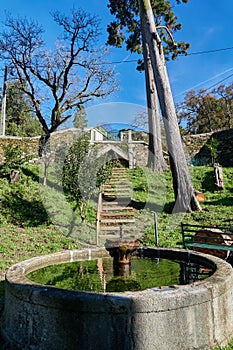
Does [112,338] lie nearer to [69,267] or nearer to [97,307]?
[97,307]

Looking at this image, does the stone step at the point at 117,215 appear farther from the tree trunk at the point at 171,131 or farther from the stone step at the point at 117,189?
the stone step at the point at 117,189

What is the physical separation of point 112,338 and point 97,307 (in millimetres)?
260

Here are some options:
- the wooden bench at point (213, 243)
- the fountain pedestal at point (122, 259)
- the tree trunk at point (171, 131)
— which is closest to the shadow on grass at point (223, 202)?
the tree trunk at point (171, 131)

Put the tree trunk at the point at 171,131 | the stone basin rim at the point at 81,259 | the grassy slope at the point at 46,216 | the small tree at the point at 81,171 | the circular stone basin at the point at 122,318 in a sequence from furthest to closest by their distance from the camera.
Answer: the tree trunk at the point at 171,131, the small tree at the point at 81,171, the grassy slope at the point at 46,216, the stone basin rim at the point at 81,259, the circular stone basin at the point at 122,318

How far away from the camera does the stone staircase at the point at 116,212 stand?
8.58m

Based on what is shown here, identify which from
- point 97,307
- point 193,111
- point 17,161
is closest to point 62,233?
point 17,161

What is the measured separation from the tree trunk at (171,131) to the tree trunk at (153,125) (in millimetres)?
2620

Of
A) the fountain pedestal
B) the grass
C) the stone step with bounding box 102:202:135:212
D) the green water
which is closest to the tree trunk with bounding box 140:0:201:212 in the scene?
the grass

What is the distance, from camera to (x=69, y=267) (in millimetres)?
4469

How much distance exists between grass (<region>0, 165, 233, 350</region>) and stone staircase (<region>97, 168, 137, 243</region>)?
1.24 feet

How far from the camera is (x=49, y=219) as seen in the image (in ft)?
29.6

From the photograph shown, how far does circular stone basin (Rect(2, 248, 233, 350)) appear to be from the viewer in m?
2.34

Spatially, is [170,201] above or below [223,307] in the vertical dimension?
above

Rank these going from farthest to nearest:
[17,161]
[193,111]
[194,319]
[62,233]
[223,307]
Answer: [193,111] → [17,161] → [62,233] → [223,307] → [194,319]
